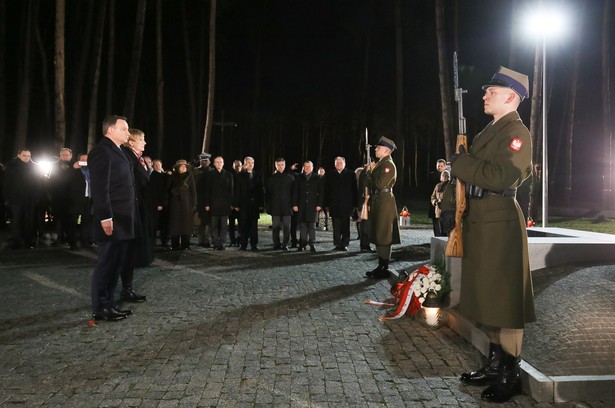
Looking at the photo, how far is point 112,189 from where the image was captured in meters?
7.16

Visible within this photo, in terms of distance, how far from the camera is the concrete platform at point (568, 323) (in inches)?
178

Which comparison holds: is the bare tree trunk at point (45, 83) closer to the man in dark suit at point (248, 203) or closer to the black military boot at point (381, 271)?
the man in dark suit at point (248, 203)

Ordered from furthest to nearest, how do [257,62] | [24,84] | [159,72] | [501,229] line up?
[257,62]
[159,72]
[24,84]
[501,229]

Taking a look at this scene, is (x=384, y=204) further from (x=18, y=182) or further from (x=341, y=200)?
(x=18, y=182)

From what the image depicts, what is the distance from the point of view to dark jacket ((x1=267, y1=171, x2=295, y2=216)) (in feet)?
48.9

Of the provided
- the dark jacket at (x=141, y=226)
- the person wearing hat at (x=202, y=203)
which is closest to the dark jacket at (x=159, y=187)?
the person wearing hat at (x=202, y=203)

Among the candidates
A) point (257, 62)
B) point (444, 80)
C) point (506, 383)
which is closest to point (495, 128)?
point (506, 383)

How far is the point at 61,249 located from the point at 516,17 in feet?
56.0

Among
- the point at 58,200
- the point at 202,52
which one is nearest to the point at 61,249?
the point at 58,200

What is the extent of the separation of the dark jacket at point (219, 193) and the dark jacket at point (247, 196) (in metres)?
0.16

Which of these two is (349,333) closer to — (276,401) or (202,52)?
(276,401)

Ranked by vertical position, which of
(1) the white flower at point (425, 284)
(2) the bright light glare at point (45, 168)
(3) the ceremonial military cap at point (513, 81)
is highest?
(2) the bright light glare at point (45, 168)

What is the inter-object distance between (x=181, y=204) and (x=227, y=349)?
8810 mm

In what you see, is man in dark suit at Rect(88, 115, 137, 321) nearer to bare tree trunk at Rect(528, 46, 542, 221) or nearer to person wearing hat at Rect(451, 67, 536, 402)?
person wearing hat at Rect(451, 67, 536, 402)
